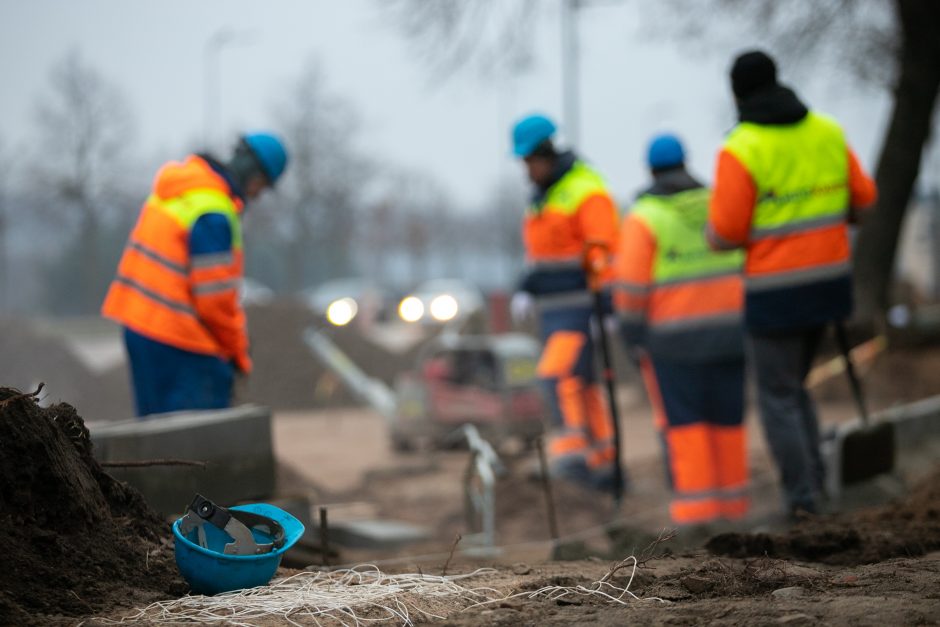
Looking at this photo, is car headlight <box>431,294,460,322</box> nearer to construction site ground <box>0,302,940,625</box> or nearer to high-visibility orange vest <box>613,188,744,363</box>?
construction site ground <box>0,302,940,625</box>

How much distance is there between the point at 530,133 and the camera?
7637mm

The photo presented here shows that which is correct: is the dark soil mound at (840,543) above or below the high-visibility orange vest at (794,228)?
below

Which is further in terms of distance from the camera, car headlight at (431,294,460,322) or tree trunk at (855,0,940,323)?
car headlight at (431,294,460,322)

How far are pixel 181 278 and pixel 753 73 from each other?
2.92 m

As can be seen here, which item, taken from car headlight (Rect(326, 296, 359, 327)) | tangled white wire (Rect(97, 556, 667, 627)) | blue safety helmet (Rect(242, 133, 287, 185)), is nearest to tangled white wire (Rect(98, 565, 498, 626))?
tangled white wire (Rect(97, 556, 667, 627))

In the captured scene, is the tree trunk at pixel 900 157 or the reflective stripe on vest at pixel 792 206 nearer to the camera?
the reflective stripe on vest at pixel 792 206

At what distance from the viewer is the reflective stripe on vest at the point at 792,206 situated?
5.70 m

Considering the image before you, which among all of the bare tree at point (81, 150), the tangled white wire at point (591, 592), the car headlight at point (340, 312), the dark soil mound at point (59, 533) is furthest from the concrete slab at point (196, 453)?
the bare tree at point (81, 150)

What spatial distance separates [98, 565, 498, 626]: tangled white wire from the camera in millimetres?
3082

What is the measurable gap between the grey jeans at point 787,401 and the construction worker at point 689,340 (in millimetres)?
413

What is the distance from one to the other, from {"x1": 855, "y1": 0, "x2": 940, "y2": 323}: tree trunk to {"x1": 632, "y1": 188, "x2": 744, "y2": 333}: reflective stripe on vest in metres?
6.34

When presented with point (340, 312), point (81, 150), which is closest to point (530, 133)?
point (340, 312)

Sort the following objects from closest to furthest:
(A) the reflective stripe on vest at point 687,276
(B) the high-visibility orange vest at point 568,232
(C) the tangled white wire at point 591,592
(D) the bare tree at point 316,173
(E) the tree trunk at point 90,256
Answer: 1. (C) the tangled white wire at point 591,592
2. (A) the reflective stripe on vest at point 687,276
3. (B) the high-visibility orange vest at point 568,232
4. (E) the tree trunk at point 90,256
5. (D) the bare tree at point 316,173

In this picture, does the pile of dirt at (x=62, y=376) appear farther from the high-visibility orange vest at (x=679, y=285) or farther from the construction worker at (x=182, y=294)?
the high-visibility orange vest at (x=679, y=285)
